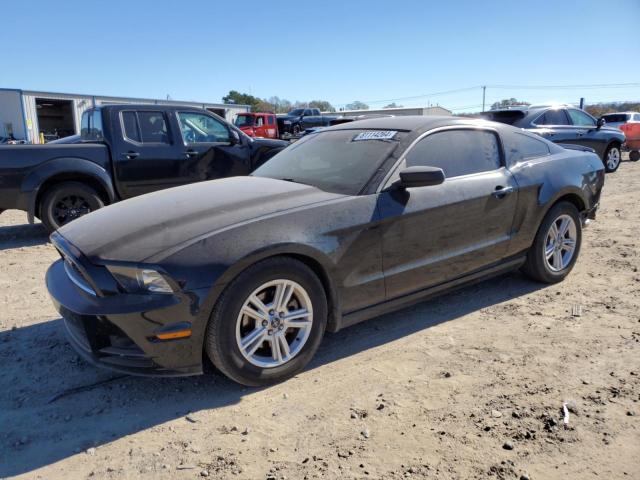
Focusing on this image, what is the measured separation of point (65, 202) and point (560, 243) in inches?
233

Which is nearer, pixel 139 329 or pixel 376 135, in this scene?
pixel 139 329

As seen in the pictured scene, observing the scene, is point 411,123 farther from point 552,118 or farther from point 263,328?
point 552,118

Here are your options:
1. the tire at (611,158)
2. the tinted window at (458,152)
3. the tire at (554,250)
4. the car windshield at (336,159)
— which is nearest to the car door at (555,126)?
the tire at (611,158)

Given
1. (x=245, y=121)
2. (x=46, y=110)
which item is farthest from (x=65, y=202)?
(x=46, y=110)

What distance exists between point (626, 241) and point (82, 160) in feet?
22.7

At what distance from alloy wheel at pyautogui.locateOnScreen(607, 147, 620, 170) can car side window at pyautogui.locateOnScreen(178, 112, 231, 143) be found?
34.6ft

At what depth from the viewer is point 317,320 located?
306 centimetres

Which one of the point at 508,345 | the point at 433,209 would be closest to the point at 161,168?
the point at 433,209

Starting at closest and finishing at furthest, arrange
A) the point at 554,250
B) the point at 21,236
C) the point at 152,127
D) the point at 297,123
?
the point at 554,250
the point at 152,127
the point at 21,236
the point at 297,123

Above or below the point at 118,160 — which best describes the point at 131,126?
above

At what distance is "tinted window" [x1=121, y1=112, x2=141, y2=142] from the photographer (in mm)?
6785

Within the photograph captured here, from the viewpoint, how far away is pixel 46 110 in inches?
1555

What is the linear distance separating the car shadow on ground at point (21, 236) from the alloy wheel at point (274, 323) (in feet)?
16.3

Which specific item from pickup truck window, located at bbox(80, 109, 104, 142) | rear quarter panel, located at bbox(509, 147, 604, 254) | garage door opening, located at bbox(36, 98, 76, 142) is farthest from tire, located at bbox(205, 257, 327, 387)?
garage door opening, located at bbox(36, 98, 76, 142)
